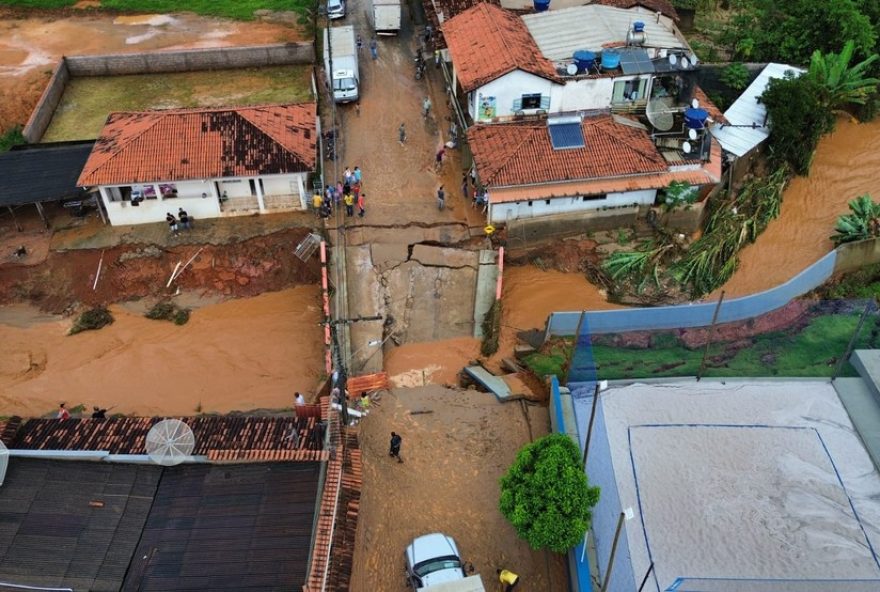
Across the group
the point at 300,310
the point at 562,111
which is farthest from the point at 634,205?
the point at 300,310

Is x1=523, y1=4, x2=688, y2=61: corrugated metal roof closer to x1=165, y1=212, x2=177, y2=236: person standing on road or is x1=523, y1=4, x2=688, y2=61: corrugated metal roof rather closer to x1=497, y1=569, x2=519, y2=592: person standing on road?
x1=165, y1=212, x2=177, y2=236: person standing on road

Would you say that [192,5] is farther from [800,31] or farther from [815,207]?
[815,207]

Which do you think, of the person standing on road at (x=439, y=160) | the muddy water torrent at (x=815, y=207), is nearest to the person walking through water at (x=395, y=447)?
the person standing on road at (x=439, y=160)

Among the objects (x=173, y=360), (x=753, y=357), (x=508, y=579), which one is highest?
(x=753, y=357)

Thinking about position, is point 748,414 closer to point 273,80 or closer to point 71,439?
point 71,439

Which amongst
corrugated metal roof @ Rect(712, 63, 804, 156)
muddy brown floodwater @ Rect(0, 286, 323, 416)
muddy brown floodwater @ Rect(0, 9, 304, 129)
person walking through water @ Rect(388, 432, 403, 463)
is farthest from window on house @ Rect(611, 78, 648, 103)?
muddy brown floodwater @ Rect(0, 9, 304, 129)

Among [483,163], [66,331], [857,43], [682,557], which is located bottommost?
[66,331]

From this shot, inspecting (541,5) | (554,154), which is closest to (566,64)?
(554,154)
